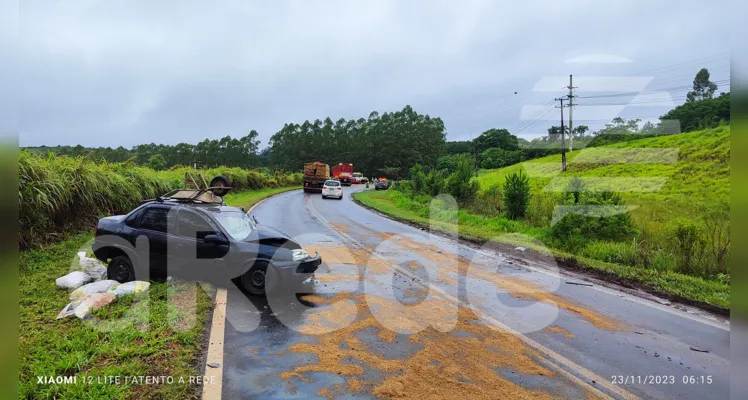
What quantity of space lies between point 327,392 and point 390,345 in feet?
4.08

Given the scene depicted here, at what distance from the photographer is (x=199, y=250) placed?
6738 mm

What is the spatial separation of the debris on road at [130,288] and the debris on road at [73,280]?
1064mm

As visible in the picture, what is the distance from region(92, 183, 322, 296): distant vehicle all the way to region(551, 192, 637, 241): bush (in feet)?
29.6

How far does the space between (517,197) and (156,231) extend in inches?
558

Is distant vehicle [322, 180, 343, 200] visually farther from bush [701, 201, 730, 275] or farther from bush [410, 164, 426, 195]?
bush [701, 201, 730, 275]

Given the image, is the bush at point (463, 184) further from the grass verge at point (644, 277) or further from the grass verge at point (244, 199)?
the grass verge at point (244, 199)

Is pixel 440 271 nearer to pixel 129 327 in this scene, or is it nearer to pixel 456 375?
pixel 456 375

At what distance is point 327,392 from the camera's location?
384cm

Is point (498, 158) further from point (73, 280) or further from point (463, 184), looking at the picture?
point (73, 280)

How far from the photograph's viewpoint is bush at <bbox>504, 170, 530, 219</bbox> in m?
17.0

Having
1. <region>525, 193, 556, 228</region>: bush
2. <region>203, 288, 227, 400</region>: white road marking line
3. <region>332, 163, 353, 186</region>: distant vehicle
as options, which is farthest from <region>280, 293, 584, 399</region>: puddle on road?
<region>332, 163, 353, 186</region>: distant vehicle

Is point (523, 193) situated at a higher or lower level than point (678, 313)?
higher

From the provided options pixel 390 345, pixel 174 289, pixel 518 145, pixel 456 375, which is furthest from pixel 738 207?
pixel 518 145

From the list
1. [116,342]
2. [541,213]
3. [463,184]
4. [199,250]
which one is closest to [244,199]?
[463,184]
